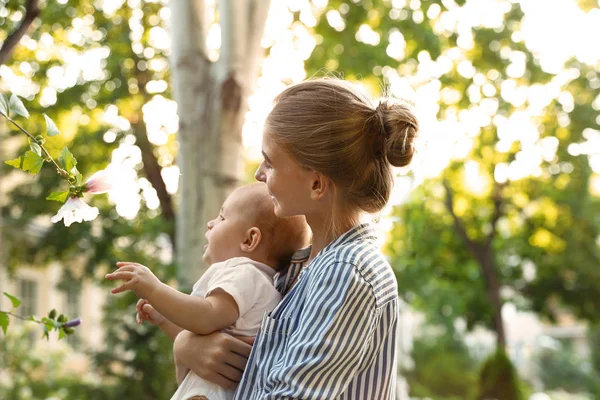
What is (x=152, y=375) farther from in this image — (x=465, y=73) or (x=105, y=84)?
(x=465, y=73)

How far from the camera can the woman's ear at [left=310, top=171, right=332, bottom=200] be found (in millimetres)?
2033

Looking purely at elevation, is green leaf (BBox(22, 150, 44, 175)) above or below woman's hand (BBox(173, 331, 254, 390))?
above

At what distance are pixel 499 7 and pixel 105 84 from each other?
6.46 m

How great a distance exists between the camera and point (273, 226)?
2377 mm

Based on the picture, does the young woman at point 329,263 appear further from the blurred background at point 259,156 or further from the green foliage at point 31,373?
the green foliage at point 31,373

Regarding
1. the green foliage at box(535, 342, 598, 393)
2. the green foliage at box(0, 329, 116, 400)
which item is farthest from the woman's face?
the green foliage at box(535, 342, 598, 393)

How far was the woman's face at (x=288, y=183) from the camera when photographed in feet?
6.67

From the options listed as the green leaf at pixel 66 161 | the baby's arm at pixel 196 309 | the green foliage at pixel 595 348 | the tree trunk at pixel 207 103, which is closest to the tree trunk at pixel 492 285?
the green foliage at pixel 595 348

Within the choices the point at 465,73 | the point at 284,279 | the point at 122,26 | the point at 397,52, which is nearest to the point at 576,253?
the point at 465,73

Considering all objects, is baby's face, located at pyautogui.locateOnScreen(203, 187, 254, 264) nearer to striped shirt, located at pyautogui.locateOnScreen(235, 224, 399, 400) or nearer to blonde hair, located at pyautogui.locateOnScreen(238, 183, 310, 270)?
blonde hair, located at pyautogui.locateOnScreen(238, 183, 310, 270)

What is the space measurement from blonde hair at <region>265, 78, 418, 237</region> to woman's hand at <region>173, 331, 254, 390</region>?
38 centimetres

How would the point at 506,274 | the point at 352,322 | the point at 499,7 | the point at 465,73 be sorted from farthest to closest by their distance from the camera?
the point at 506,274
the point at 465,73
the point at 499,7
the point at 352,322

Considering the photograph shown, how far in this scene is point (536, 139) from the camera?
17.0m

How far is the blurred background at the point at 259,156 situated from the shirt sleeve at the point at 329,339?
403mm
